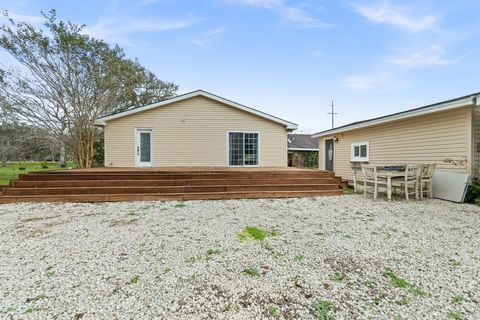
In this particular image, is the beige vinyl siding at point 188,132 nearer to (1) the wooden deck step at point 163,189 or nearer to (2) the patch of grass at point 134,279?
(1) the wooden deck step at point 163,189

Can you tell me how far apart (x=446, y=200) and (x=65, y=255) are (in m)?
7.97

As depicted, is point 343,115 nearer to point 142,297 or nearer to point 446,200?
point 446,200

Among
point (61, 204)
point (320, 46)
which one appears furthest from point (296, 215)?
point (320, 46)

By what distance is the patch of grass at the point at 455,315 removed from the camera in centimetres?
166

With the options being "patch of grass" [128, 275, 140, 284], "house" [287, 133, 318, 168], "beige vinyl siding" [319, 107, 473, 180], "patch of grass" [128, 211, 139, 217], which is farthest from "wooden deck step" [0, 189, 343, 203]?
"house" [287, 133, 318, 168]

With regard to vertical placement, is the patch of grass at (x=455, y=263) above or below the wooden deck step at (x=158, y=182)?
below

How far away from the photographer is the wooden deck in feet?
19.5

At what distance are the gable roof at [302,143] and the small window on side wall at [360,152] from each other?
8850 millimetres

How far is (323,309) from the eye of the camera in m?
1.77

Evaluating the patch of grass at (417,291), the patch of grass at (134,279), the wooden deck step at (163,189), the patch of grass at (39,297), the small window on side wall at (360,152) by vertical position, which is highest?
the small window on side wall at (360,152)

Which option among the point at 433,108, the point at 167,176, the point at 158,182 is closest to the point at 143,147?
the point at 167,176

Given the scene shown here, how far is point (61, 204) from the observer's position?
5555 millimetres

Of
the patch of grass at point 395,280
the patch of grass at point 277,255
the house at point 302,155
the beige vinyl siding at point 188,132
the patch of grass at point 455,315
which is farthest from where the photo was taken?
the house at point 302,155

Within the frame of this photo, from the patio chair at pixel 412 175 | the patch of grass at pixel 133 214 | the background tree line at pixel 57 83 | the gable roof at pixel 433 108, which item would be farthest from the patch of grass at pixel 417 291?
the background tree line at pixel 57 83
